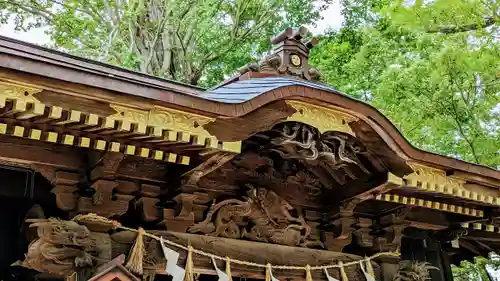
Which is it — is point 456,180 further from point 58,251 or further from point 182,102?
point 58,251

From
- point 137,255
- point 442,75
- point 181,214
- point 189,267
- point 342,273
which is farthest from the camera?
point 442,75

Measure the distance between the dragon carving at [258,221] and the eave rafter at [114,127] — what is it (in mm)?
701

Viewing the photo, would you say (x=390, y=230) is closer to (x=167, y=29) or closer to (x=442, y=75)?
(x=442, y=75)

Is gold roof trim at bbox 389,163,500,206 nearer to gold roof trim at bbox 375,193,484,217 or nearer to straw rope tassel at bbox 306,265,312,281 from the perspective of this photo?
gold roof trim at bbox 375,193,484,217

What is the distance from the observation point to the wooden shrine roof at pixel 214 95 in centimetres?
302

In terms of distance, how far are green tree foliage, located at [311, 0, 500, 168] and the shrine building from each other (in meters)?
3.72

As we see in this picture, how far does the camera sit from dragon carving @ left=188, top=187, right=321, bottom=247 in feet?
14.2

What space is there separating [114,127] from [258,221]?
66.0 inches

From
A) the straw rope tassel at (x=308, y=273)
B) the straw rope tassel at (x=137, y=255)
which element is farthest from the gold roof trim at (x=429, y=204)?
the straw rope tassel at (x=137, y=255)

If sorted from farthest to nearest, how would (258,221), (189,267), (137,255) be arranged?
(258,221) < (189,267) < (137,255)

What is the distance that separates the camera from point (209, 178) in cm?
434

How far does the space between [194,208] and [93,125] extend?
124 centimetres

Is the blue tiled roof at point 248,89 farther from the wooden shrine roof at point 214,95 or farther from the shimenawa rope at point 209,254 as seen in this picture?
the shimenawa rope at point 209,254

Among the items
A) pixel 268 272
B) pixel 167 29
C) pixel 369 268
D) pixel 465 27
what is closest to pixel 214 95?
pixel 268 272
